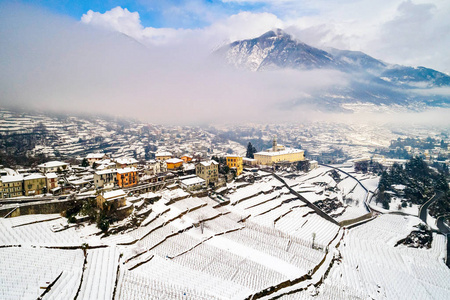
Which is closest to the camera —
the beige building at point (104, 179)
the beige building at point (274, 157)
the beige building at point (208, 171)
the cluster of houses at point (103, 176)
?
the cluster of houses at point (103, 176)

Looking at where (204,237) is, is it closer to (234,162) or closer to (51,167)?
(234,162)

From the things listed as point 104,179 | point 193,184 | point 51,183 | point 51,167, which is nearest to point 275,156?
point 193,184

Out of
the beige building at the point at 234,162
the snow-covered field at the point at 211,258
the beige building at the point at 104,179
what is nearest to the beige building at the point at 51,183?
the beige building at the point at 104,179

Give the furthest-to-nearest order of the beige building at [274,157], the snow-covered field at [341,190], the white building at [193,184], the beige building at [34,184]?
the beige building at [274,157] → the snow-covered field at [341,190] → the white building at [193,184] → the beige building at [34,184]

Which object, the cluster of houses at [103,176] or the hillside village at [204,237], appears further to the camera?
the cluster of houses at [103,176]

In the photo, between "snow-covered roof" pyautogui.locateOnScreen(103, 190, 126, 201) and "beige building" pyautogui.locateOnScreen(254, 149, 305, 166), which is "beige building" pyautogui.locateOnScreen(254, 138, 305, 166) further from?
"snow-covered roof" pyautogui.locateOnScreen(103, 190, 126, 201)

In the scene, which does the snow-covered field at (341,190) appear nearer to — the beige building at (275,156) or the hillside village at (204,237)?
the hillside village at (204,237)

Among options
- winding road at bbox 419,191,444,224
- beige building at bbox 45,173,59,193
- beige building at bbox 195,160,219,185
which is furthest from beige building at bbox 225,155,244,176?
winding road at bbox 419,191,444,224
